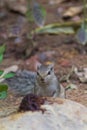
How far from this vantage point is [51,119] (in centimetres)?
390

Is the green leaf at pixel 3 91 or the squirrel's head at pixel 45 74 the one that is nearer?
the green leaf at pixel 3 91

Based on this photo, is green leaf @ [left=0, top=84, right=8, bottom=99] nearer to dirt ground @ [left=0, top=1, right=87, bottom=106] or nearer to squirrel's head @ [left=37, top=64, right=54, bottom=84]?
squirrel's head @ [left=37, top=64, right=54, bottom=84]

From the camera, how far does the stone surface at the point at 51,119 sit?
151 inches

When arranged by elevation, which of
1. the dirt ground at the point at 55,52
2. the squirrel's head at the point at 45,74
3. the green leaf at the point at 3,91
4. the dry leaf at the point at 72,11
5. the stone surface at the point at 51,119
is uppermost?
the dry leaf at the point at 72,11

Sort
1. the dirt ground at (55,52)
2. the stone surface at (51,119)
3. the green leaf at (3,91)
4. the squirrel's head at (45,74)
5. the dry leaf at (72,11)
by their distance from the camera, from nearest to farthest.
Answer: the stone surface at (51,119)
the green leaf at (3,91)
the squirrel's head at (45,74)
the dirt ground at (55,52)
the dry leaf at (72,11)

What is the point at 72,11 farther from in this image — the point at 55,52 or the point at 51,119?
the point at 51,119

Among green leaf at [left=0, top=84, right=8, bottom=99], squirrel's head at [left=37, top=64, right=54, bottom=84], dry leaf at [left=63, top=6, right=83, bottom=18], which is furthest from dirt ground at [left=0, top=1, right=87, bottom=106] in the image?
green leaf at [left=0, top=84, right=8, bottom=99]

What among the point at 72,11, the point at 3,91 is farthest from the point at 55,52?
the point at 3,91

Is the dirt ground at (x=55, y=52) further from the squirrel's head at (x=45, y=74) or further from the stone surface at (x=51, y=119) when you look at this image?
the stone surface at (x=51, y=119)

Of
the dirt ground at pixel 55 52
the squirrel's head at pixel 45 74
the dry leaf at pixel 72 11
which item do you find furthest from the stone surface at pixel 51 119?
the dry leaf at pixel 72 11

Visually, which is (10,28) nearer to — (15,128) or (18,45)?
(18,45)

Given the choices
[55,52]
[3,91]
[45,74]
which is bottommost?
[3,91]

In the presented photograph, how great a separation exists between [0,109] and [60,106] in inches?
37.6

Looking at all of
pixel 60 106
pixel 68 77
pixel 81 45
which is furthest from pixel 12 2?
pixel 60 106
